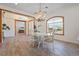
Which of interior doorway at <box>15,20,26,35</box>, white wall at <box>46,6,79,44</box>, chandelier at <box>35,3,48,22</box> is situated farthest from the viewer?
white wall at <box>46,6,79,44</box>

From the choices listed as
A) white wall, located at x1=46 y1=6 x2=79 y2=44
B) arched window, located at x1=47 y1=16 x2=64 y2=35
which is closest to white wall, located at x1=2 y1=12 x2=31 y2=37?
arched window, located at x1=47 y1=16 x2=64 y2=35

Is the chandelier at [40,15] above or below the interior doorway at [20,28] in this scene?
above

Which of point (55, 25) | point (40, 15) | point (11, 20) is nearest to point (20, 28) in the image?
point (11, 20)

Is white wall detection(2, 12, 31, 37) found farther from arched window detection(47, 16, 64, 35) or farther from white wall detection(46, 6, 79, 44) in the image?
white wall detection(46, 6, 79, 44)

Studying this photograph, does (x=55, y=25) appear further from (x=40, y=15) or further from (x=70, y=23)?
(x=70, y=23)

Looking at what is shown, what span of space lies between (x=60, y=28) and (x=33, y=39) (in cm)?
149

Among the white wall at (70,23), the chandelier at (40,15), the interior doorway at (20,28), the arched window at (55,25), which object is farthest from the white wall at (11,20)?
the white wall at (70,23)

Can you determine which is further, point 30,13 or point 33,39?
point 33,39

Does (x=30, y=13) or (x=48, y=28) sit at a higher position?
(x=30, y=13)

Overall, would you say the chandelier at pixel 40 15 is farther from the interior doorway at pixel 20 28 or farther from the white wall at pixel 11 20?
the interior doorway at pixel 20 28

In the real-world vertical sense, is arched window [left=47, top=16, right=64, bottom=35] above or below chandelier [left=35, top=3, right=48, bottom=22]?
below

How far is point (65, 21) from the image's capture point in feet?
19.0

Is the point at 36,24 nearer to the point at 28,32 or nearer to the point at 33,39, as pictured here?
the point at 28,32

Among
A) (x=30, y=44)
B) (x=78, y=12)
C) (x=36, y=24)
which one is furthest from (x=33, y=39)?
(x=78, y=12)
